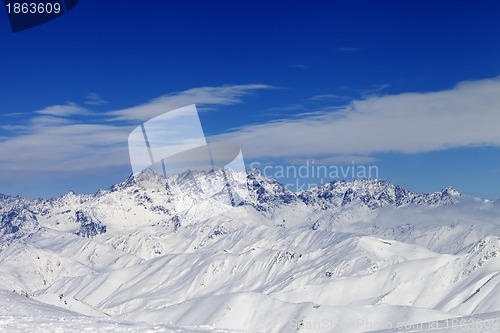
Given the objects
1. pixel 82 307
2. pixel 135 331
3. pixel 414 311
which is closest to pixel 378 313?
pixel 414 311

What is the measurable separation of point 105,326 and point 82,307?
546ft

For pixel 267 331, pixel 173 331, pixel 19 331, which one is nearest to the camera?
pixel 19 331

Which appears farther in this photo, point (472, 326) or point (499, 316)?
point (499, 316)

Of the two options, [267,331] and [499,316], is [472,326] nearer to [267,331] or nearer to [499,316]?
[499,316]

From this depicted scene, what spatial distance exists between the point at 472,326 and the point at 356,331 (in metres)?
138

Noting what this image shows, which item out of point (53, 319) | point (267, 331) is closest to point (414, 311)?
point (267, 331)

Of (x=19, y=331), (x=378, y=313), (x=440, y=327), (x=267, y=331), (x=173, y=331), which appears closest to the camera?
(x=19, y=331)

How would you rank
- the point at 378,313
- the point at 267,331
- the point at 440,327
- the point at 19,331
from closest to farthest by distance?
1. the point at 19,331
2. the point at 440,327
3. the point at 378,313
4. the point at 267,331

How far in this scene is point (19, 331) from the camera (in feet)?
113

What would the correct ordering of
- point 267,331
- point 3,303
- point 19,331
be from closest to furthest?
point 19,331 → point 3,303 → point 267,331

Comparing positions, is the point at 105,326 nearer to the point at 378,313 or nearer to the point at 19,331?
the point at 19,331

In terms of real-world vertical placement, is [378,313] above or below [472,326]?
below

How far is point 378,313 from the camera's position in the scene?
184 m

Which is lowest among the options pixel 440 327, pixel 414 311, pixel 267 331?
pixel 267 331
